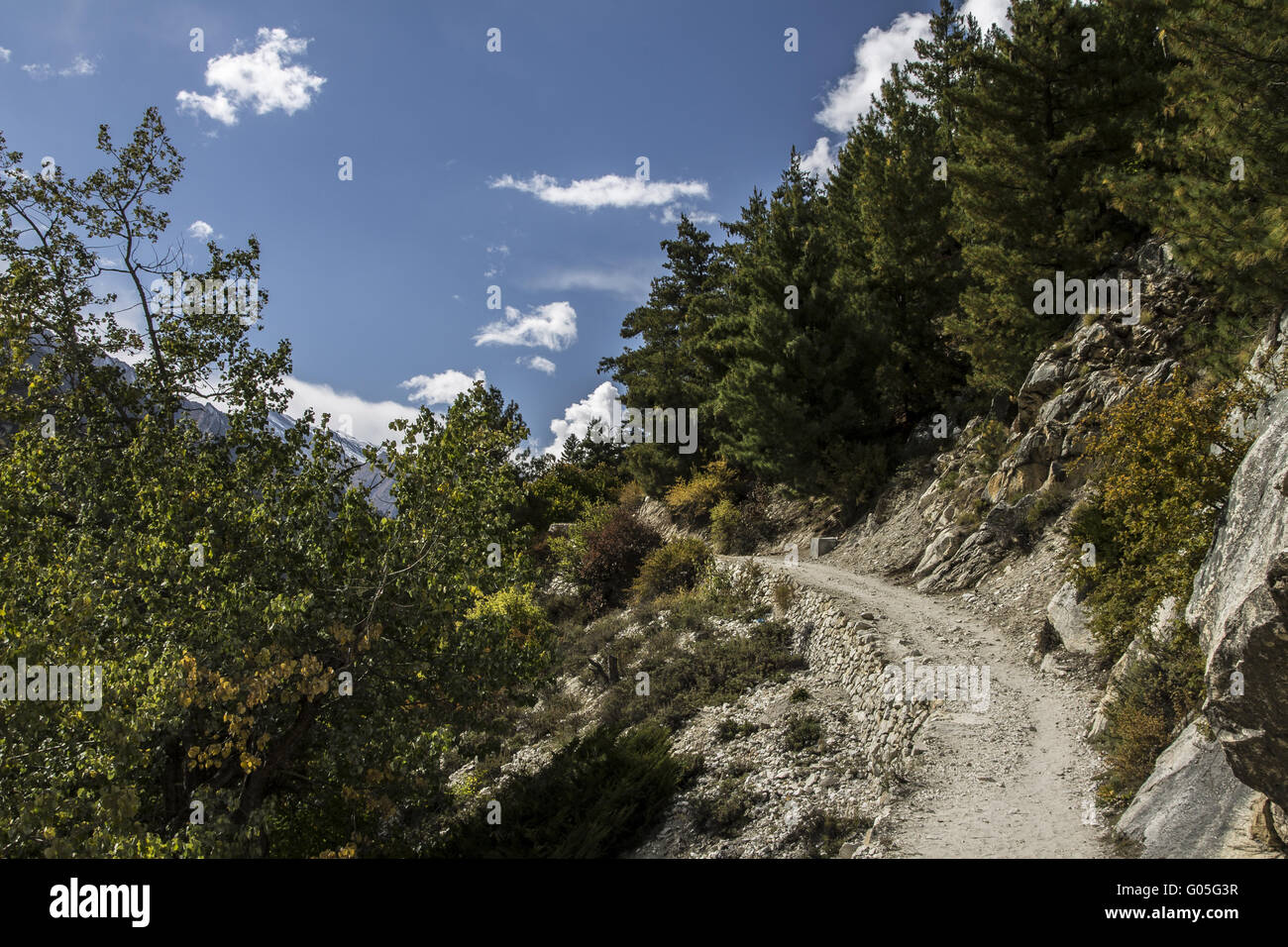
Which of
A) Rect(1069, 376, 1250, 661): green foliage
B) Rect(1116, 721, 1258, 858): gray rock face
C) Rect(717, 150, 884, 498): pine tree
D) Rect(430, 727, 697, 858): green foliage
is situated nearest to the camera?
Rect(1116, 721, 1258, 858): gray rock face

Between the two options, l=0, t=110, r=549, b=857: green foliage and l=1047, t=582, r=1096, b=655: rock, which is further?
l=1047, t=582, r=1096, b=655: rock

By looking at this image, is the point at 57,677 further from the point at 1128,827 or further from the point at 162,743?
the point at 1128,827

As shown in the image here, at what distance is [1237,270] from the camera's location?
473 inches

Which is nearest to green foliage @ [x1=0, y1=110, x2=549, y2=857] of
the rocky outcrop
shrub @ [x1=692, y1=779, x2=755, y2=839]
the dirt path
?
shrub @ [x1=692, y1=779, x2=755, y2=839]

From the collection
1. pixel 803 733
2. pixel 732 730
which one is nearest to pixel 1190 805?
pixel 803 733

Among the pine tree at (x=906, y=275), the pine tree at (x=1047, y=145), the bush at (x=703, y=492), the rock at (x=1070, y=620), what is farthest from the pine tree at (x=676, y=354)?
the rock at (x=1070, y=620)

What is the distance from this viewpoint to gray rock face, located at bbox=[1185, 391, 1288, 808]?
4.93 meters

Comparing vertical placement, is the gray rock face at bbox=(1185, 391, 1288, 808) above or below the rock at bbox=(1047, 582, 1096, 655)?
above

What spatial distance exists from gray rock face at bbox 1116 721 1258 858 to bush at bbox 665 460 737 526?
23235 millimetres

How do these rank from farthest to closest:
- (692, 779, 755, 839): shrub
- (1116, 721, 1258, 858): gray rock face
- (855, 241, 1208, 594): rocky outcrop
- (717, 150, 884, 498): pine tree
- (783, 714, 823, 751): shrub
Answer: (717, 150, 884, 498): pine tree, (855, 241, 1208, 594): rocky outcrop, (783, 714, 823, 751): shrub, (692, 779, 755, 839): shrub, (1116, 721, 1258, 858): gray rock face

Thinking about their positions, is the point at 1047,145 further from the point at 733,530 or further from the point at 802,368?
the point at 733,530

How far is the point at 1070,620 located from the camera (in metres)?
11.5

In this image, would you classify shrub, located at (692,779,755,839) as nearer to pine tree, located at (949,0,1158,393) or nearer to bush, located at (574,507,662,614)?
bush, located at (574,507,662,614)
